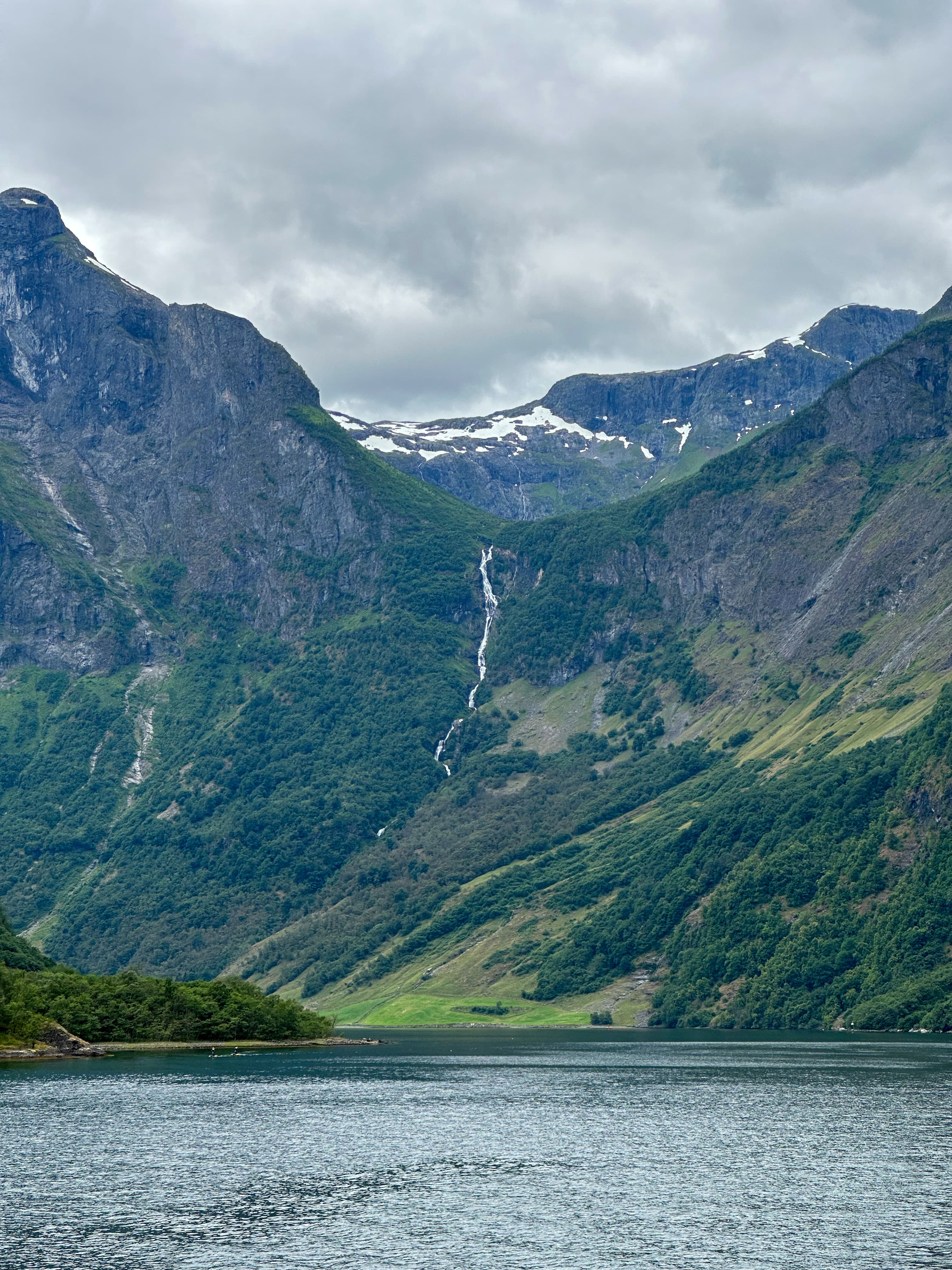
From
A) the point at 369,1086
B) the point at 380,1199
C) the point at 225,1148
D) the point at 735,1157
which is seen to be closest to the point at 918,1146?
the point at 735,1157

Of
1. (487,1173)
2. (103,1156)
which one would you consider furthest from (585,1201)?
(103,1156)

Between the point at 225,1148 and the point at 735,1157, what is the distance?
4508cm

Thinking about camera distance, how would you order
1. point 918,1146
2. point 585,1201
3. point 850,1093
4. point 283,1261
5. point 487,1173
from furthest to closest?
point 850,1093, point 918,1146, point 487,1173, point 585,1201, point 283,1261

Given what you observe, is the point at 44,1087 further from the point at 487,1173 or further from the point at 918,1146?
the point at 918,1146

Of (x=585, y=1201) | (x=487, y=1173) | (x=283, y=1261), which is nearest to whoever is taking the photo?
(x=283, y=1261)

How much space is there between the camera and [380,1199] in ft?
347

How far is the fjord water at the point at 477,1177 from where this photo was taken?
8888 cm

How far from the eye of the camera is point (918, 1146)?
411ft

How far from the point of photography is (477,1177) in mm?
115000

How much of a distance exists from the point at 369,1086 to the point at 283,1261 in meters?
109

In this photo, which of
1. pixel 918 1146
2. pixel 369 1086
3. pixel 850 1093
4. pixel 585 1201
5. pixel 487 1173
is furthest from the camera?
pixel 369 1086

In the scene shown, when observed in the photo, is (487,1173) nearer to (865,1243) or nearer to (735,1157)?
(735,1157)

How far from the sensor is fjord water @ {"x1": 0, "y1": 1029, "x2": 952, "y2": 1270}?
88875 millimetres

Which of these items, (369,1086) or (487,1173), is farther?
(369,1086)
